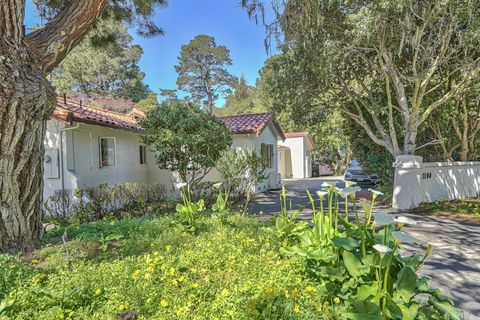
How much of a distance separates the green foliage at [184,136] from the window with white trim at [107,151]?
1.91m

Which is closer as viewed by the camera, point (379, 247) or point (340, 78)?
point (379, 247)

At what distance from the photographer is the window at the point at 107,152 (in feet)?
35.2

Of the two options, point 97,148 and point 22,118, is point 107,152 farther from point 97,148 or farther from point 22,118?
point 22,118

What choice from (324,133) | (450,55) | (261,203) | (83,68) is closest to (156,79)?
(83,68)

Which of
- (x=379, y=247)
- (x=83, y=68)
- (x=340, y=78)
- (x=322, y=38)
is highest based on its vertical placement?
(x=83, y=68)

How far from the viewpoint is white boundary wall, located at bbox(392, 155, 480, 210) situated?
917 centimetres

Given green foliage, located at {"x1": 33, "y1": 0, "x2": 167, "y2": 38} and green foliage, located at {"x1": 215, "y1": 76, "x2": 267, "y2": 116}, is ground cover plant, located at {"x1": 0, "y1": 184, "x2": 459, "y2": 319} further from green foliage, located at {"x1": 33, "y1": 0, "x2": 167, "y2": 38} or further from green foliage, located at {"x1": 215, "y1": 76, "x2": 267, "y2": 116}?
green foliage, located at {"x1": 215, "y1": 76, "x2": 267, "y2": 116}

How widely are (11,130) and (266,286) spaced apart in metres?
3.85

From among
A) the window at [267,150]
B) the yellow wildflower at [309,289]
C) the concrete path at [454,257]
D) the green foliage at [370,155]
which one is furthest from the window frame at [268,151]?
the yellow wildflower at [309,289]

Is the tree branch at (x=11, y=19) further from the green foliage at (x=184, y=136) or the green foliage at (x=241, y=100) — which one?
the green foliage at (x=241, y=100)

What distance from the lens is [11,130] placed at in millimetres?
3963

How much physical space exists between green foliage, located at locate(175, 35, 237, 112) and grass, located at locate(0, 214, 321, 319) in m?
31.8

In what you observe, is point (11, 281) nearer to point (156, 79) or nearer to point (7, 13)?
point (7, 13)

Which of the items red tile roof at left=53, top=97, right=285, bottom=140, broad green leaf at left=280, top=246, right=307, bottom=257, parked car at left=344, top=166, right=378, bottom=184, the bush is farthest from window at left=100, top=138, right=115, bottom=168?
parked car at left=344, top=166, right=378, bottom=184
